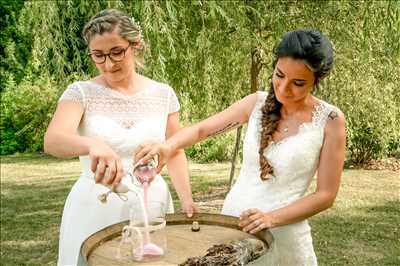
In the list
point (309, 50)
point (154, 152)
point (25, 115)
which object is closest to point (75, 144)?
point (154, 152)

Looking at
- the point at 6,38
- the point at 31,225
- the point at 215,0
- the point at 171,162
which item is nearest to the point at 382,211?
the point at 215,0

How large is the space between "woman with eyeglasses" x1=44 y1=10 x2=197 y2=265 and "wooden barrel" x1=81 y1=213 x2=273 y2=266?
0.17 m

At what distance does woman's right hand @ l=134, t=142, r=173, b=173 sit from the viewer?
2.20 m

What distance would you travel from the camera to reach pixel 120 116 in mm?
2871

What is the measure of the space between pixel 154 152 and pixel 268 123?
538mm

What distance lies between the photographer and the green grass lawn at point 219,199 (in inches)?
250

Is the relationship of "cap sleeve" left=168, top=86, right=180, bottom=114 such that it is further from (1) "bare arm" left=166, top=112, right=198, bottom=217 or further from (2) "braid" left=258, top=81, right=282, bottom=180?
(2) "braid" left=258, top=81, right=282, bottom=180

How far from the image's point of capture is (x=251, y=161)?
97.7 inches

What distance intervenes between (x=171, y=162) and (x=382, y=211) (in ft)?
20.3

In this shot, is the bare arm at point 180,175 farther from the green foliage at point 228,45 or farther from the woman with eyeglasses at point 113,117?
the green foliage at point 228,45

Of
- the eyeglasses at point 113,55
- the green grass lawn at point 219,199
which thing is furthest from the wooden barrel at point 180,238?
the green grass lawn at point 219,199

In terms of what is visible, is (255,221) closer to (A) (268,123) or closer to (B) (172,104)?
(A) (268,123)

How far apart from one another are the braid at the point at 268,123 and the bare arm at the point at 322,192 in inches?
8.8

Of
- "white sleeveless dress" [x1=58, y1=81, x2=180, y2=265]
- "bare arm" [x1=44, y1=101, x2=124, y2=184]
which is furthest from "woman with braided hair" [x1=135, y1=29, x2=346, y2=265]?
"white sleeveless dress" [x1=58, y1=81, x2=180, y2=265]
